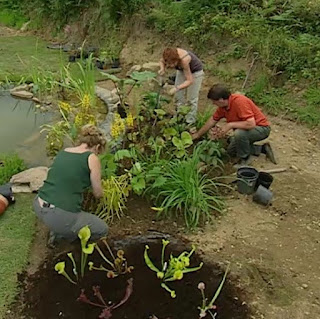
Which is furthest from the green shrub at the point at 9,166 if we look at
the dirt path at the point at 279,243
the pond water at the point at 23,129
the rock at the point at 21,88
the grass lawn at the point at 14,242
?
the rock at the point at 21,88

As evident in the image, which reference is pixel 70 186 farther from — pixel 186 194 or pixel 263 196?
pixel 263 196

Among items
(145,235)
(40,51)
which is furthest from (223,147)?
(40,51)

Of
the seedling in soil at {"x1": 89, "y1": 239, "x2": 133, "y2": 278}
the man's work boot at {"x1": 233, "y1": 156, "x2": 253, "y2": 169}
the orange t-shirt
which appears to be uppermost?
the orange t-shirt

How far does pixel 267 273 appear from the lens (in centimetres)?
406

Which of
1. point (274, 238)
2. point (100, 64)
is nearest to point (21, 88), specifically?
point (100, 64)

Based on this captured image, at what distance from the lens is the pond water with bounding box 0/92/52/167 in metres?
5.95

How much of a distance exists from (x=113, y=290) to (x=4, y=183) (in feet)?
6.48

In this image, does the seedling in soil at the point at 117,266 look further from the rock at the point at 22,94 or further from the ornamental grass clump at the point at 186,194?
the rock at the point at 22,94

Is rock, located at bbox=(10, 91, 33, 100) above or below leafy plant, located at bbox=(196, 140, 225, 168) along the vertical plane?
below

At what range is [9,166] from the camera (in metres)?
5.50

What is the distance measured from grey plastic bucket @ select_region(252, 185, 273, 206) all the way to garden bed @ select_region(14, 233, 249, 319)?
1015mm

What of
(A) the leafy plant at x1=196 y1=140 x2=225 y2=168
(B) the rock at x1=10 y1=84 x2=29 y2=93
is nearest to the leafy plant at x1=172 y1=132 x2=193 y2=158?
(A) the leafy plant at x1=196 y1=140 x2=225 y2=168

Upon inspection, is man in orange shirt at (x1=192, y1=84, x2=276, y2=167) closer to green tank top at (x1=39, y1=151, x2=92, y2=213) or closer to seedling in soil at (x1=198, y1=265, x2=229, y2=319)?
green tank top at (x1=39, y1=151, x2=92, y2=213)

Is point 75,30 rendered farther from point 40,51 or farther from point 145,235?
point 145,235
